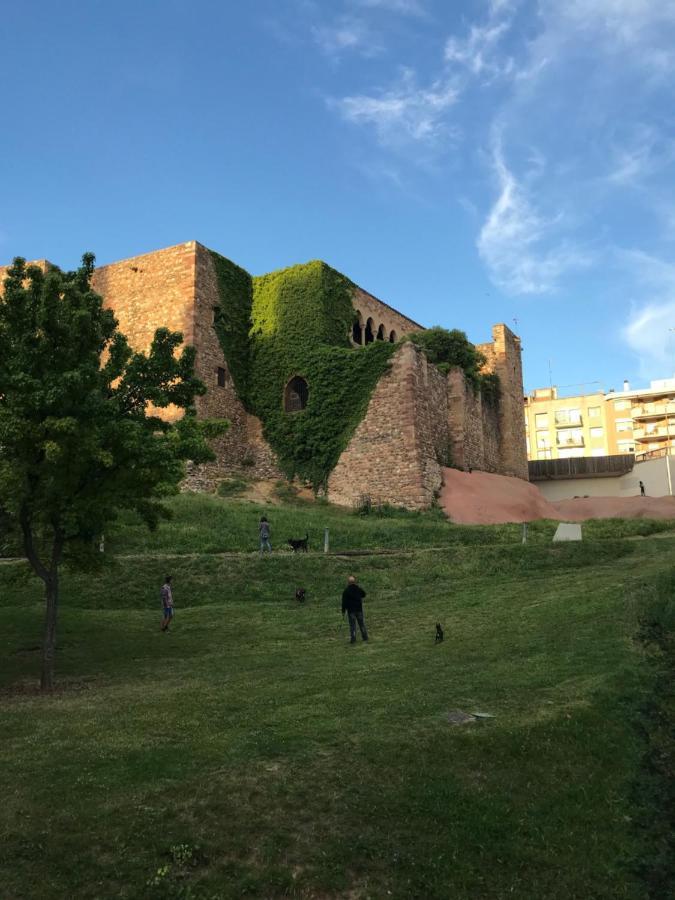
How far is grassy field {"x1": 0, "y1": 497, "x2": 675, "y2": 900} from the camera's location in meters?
6.20

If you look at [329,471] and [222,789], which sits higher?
[329,471]

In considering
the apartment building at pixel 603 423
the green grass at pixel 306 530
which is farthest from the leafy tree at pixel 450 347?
the apartment building at pixel 603 423

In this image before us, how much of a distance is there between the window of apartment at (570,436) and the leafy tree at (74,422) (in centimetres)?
7660

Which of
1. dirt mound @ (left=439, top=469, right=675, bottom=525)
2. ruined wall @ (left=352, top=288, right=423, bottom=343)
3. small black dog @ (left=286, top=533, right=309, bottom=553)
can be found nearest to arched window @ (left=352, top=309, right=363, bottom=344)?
ruined wall @ (left=352, top=288, right=423, bottom=343)

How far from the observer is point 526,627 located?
1322 cm

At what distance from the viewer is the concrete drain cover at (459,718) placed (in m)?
8.59

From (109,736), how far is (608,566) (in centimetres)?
1303

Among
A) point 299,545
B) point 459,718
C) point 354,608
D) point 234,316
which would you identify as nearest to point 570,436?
point 234,316

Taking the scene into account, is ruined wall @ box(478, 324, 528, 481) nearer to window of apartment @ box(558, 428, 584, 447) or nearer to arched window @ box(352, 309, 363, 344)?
arched window @ box(352, 309, 363, 344)

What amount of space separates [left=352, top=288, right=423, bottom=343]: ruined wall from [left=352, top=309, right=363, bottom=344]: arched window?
0.36ft

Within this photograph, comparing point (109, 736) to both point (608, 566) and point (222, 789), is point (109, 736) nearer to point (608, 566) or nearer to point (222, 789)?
point (222, 789)

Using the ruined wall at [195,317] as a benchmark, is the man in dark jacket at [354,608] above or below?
below

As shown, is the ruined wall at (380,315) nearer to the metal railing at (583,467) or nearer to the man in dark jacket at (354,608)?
the metal railing at (583,467)

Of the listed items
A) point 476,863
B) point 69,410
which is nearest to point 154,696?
point 69,410
